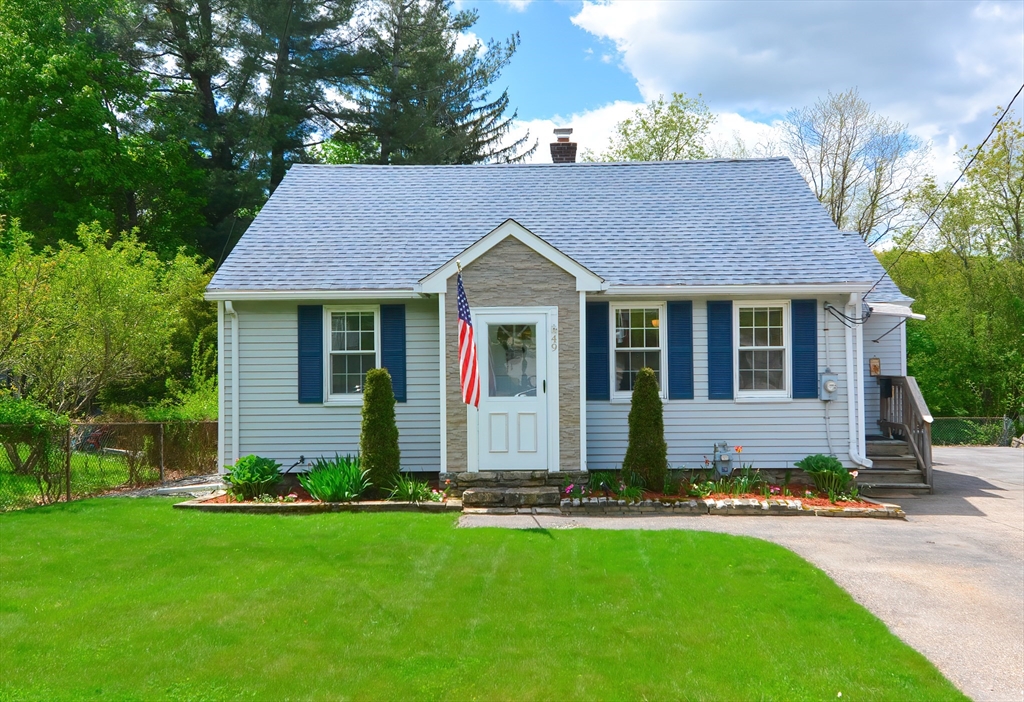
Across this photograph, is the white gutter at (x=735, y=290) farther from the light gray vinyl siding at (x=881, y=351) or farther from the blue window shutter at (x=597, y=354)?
the light gray vinyl siding at (x=881, y=351)

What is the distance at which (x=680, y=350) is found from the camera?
12.2 meters

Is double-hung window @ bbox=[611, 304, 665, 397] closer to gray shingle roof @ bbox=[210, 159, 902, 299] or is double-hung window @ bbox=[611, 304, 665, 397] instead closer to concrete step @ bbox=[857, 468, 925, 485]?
gray shingle roof @ bbox=[210, 159, 902, 299]

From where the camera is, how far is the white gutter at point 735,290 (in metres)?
11.8

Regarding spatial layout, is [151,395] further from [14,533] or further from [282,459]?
[14,533]

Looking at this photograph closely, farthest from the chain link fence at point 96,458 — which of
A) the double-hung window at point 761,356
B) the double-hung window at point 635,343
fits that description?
the double-hung window at point 761,356

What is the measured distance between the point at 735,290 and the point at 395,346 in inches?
217

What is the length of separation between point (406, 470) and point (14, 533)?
17.4 feet

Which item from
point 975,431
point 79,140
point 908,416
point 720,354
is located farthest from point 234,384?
point 975,431

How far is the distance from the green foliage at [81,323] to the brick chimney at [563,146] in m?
9.46

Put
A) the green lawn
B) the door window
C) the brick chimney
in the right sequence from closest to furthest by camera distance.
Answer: the green lawn → the door window → the brick chimney

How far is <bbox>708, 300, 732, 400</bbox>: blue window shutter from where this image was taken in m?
12.1

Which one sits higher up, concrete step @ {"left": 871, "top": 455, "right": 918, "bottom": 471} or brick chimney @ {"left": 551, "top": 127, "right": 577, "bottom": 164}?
brick chimney @ {"left": 551, "top": 127, "right": 577, "bottom": 164}

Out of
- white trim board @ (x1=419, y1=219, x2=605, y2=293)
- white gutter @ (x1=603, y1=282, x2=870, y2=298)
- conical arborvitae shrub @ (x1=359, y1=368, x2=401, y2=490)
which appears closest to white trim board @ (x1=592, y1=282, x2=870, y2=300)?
white gutter @ (x1=603, y1=282, x2=870, y2=298)

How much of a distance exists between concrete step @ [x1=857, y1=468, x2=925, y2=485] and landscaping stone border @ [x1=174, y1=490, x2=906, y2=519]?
1824mm
